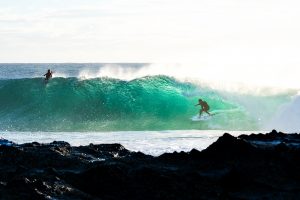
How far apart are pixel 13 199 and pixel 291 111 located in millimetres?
20621

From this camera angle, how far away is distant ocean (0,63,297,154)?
24.0m

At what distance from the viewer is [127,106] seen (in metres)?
27.2

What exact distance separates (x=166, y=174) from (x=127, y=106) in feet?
65.0

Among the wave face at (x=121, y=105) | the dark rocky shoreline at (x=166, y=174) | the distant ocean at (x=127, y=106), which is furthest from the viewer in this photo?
the wave face at (x=121, y=105)

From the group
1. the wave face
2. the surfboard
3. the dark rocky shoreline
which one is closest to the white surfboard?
the surfboard

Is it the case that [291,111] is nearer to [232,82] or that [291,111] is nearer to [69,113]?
[232,82]

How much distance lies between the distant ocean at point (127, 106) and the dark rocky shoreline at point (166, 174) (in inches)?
541

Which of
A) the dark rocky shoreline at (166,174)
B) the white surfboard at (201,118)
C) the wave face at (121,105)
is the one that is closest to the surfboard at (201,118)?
the white surfboard at (201,118)

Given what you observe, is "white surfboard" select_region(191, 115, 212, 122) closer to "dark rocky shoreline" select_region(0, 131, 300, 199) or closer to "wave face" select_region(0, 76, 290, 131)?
"wave face" select_region(0, 76, 290, 131)

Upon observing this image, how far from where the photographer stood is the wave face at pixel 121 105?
951 inches

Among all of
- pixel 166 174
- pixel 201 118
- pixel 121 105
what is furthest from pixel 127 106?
pixel 166 174

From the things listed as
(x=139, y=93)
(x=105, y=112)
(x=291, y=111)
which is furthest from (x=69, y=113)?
(x=291, y=111)

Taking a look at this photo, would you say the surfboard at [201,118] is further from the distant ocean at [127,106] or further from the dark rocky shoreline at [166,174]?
the dark rocky shoreline at [166,174]

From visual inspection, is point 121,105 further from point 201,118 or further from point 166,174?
point 166,174
